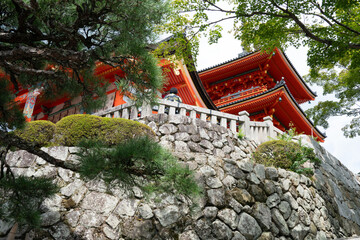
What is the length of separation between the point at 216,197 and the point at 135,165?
11.3 feet

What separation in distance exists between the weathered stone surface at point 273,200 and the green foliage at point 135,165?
3.96 meters

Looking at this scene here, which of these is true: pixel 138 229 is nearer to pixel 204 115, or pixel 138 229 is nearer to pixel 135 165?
pixel 135 165

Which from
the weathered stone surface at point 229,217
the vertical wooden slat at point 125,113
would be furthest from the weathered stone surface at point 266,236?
the vertical wooden slat at point 125,113

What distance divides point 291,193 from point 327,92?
658cm

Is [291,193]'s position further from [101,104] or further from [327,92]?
[327,92]

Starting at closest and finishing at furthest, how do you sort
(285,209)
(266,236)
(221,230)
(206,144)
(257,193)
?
(221,230) < (266,236) < (257,193) < (285,209) < (206,144)

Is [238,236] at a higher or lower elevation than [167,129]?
lower

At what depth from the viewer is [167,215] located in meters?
6.33

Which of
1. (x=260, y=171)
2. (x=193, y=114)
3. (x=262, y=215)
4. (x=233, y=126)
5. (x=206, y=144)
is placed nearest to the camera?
(x=262, y=215)

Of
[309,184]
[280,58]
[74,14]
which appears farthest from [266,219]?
[280,58]

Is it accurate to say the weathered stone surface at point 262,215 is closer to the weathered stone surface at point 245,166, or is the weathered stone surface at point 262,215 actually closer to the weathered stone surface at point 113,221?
the weathered stone surface at point 245,166

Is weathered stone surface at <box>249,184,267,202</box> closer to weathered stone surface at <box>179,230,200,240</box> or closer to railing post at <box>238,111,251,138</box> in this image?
weathered stone surface at <box>179,230,200,240</box>

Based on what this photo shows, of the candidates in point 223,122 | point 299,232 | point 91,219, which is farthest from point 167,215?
point 223,122

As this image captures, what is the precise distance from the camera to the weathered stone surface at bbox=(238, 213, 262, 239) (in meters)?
6.75
